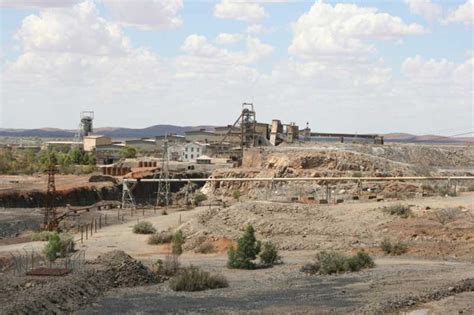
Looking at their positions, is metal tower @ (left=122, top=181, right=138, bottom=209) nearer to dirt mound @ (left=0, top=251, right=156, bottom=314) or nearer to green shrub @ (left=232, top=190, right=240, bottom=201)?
green shrub @ (left=232, top=190, right=240, bottom=201)

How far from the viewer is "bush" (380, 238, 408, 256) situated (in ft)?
127

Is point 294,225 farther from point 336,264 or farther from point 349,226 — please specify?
point 336,264

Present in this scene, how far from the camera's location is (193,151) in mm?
122875

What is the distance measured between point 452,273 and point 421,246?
7283 mm

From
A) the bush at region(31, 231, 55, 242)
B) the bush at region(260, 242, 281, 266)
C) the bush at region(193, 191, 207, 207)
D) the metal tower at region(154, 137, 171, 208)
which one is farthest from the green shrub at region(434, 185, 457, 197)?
the bush at region(31, 231, 55, 242)

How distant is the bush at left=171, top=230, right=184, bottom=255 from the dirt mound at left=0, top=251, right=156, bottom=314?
24.3ft

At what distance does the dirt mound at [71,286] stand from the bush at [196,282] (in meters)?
1.75

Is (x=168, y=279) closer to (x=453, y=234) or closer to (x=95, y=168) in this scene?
(x=453, y=234)

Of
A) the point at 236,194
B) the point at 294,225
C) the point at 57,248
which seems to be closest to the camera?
the point at 57,248

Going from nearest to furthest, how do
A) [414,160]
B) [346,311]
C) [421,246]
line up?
A: [346,311] < [421,246] < [414,160]

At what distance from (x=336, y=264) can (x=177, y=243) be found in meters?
11.9

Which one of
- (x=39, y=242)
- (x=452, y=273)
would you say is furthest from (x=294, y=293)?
(x=39, y=242)

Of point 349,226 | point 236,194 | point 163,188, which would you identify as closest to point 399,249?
point 349,226

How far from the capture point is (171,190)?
9044 centimetres
